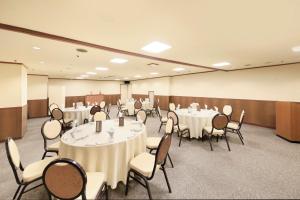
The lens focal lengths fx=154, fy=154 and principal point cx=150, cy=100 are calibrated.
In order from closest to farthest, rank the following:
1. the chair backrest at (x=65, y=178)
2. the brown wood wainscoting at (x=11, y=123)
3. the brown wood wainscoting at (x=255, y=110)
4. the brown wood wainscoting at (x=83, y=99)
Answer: the chair backrest at (x=65, y=178) → the brown wood wainscoting at (x=11, y=123) → the brown wood wainscoting at (x=255, y=110) → the brown wood wainscoting at (x=83, y=99)

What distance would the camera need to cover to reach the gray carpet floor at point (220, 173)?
2.38m

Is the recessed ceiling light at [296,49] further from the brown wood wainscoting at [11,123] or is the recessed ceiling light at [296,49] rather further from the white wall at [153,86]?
the brown wood wainscoting at [11,123]

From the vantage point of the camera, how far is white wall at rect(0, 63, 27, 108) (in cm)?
518

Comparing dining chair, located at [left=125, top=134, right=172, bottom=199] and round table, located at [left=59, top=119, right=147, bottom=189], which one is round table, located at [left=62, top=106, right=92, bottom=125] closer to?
round table, located at [left=59, top=119, right=147, bottom=189]

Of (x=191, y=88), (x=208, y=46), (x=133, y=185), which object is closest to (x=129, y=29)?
(x=208, y=46)

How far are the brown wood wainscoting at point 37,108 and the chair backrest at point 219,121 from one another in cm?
986

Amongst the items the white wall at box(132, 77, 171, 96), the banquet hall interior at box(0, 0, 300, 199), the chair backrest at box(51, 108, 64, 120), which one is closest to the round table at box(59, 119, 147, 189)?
the banquet hall interior at box(0, 0, 300, 199)

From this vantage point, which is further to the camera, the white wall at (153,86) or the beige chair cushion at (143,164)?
the white wall at (153,86)

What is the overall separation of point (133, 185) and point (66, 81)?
12674 mm

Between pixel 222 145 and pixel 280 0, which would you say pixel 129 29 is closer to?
pixel 280 0

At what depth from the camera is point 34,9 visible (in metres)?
2.07

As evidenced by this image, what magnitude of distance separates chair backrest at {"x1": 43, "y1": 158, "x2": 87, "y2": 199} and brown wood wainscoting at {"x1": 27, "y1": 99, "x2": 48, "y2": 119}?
31.2 feet

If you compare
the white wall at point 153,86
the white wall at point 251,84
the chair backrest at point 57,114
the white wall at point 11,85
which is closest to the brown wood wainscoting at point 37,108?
the white wall at point 11,85

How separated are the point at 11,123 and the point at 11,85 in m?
1.31
